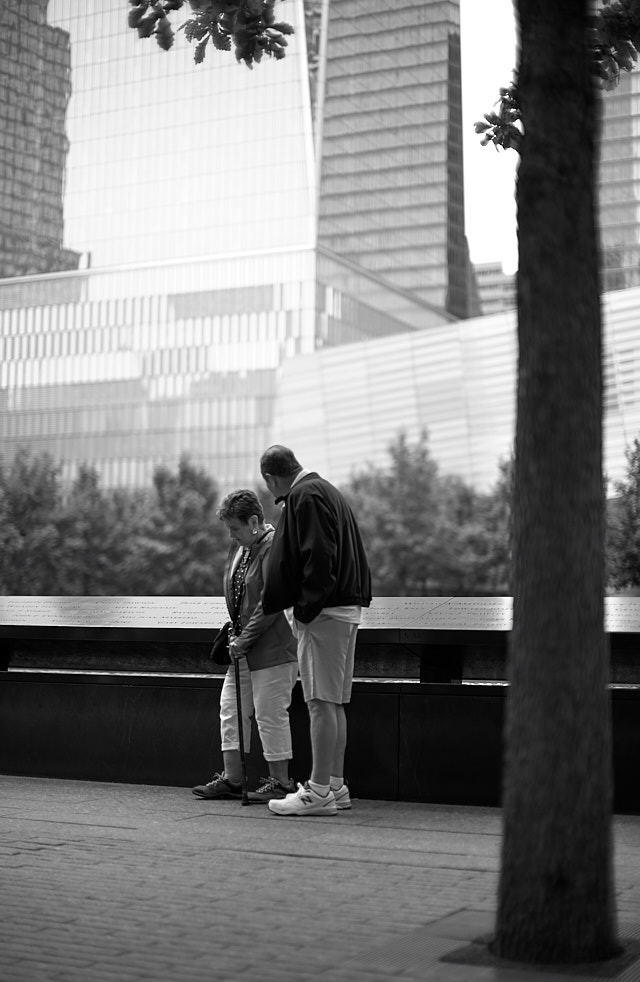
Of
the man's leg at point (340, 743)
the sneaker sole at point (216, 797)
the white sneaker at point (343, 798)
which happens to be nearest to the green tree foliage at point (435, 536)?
the sneaker sole at point (216, 797)

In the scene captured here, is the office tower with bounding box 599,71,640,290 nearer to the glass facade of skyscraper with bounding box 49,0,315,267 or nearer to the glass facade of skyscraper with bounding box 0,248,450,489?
the glass facade of skyscraper with bounding box 0,248,450,489

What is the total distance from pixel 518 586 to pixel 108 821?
3.91 m

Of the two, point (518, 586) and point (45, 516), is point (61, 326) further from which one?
point (518, 586)

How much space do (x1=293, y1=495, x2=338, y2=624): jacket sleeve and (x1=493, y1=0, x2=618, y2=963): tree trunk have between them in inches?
128

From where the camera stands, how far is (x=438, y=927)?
4816 millimetres

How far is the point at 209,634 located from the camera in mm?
9047

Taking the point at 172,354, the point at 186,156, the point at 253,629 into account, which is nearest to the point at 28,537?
the point at 172,354

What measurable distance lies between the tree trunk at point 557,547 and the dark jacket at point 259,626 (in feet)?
12.9

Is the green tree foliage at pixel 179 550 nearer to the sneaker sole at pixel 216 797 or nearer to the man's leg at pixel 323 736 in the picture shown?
the sneaker sole at pixel 216 797

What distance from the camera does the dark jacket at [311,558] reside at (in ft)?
25.3

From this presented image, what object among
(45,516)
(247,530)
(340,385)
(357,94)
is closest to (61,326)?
(45,516)

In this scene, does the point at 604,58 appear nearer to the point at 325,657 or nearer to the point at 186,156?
the point at 325,657

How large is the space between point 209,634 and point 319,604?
1.57 meters

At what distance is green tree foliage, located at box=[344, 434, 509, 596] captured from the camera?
83.8 metres
